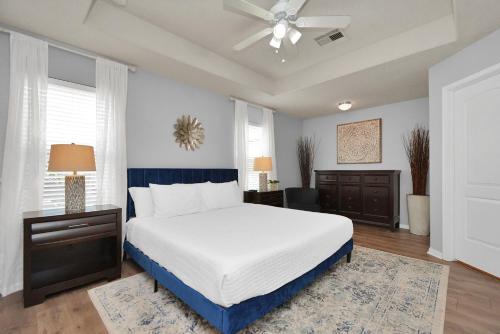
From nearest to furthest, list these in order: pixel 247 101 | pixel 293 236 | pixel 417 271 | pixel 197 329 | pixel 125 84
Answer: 1. pixel 197 329
2. pixel 293 236
3. pixel 417 271
4. pixel 125 84
5. pixel 247 101

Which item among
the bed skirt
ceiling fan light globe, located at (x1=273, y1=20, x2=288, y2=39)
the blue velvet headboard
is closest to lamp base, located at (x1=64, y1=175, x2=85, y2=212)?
the blue velvet headboard

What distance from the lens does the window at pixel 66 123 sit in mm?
2627

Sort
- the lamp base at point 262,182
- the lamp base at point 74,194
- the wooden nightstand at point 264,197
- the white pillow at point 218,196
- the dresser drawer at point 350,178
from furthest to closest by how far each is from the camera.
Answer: the dresser drawer at point 350,178
the lamp base at point 262,182
the wooden nightstand at point 264,197
the white pillow at point 218,196
the lamp base at point 74,194

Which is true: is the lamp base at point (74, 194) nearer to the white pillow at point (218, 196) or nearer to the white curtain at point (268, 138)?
the white pillow at point (218, 196)

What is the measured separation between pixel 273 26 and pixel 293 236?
6.70 feet

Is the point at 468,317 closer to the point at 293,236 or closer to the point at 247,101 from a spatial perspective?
the point at 293,236

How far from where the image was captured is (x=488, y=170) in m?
2.72

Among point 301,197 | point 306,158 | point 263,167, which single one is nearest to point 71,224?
point 263,167

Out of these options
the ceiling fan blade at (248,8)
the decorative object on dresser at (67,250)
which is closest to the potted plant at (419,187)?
the ceiling fan blade at (248,8)

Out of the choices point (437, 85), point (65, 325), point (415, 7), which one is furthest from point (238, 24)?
point (65, 325)

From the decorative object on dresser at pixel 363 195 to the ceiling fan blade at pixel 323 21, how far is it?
3279 mm

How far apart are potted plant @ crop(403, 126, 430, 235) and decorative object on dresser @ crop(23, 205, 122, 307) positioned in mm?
4740

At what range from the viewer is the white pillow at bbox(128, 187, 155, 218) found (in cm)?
287

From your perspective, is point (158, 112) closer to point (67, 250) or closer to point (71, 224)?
point (71, 224)
